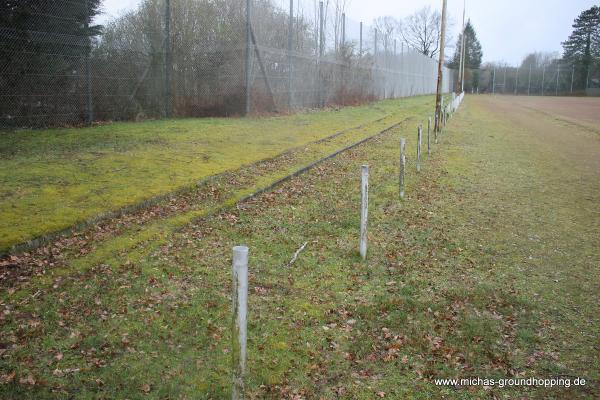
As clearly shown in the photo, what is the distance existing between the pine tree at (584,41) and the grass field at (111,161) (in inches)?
2878

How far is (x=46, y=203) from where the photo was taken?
23.0 feet

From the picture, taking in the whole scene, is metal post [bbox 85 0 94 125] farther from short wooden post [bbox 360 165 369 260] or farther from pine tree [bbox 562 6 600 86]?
pine tree [bbox 562 6 600 86]

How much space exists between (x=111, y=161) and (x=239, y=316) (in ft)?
24.6

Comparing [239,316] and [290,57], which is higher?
[290,57]

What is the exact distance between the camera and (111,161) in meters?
9.98

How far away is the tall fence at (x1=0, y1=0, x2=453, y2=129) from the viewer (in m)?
13.0

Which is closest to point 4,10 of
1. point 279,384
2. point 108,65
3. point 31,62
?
point 31,62

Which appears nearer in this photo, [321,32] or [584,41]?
[321,32]

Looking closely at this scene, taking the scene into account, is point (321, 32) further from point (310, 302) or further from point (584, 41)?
point (584, 41)

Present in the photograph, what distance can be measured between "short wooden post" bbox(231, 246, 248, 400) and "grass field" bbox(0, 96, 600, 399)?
379 mm

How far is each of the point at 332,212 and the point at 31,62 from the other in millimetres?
8972

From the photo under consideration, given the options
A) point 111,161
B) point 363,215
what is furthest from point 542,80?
point 363,215

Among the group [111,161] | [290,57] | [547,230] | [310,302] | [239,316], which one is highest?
[290,57]

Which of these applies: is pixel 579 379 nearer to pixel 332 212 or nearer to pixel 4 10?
pixel 332 212
